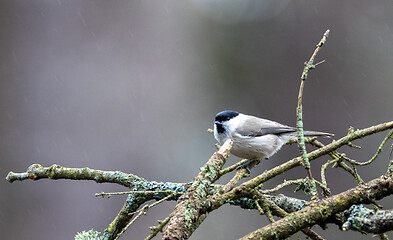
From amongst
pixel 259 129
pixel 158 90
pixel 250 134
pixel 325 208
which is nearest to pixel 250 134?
pixel 250 134

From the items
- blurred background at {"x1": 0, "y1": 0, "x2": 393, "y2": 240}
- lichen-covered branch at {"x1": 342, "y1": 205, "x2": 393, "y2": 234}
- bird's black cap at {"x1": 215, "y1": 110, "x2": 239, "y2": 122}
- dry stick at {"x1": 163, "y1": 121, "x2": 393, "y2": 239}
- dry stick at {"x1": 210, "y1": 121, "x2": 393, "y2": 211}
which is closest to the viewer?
lichen-covered branch at {"x1": 342, "y1": 205, "x2": 393, "y2": 234}

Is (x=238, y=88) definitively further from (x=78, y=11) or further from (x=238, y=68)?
(x=78, y=11)

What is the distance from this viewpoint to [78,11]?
244 inches

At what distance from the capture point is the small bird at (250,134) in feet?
10.0

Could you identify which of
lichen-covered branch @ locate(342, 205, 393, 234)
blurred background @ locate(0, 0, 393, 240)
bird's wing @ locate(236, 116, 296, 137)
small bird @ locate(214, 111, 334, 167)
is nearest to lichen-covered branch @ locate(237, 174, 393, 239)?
lichen-covered branch @ locate(342, 205, 393, 234)

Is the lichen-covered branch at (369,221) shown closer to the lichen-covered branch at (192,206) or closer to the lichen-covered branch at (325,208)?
the lichen-covered branch at (325,208)

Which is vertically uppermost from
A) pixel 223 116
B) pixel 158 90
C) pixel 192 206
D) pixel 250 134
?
pixel 158 90

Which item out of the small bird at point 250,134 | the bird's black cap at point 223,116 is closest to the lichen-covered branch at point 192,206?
the small bird at point 250,134

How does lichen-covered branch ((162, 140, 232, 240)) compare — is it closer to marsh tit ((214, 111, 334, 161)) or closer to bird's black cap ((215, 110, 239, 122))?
marsh tit ((214, 111, 334, 161))

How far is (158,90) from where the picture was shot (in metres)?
6.21

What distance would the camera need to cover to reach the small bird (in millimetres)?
3061

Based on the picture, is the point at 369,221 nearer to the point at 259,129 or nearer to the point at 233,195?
the point at 233,195

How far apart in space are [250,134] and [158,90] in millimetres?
3127

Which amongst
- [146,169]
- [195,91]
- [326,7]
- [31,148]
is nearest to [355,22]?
[326,7]
